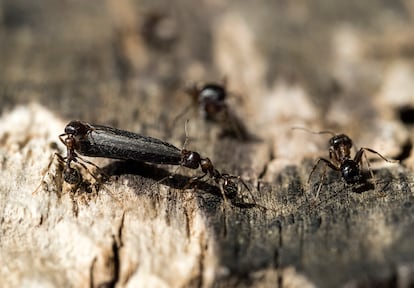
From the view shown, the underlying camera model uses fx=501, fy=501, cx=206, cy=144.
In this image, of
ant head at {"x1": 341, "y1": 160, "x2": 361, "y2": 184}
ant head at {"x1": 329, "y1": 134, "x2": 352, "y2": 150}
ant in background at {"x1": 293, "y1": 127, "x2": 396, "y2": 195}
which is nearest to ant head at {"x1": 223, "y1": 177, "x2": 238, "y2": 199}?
ant in background at {"x1": 293, "y1": 127, "x2": 396, "y2": 195}

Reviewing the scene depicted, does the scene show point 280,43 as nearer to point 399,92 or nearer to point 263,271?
point 399,92

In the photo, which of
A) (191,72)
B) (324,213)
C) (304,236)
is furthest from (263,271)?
(191,72)

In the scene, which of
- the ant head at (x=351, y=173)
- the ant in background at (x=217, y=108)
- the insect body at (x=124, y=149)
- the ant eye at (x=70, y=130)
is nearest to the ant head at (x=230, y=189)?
the insect body at (x=124, y=149)

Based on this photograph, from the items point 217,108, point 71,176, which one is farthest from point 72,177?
point 217,108

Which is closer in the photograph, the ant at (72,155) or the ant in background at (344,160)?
the ant at (72,155)

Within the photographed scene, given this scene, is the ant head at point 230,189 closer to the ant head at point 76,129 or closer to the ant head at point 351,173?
the ant head at point 351,173

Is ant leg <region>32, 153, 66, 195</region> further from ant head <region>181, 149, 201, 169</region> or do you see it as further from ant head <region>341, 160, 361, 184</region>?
ant head <region>341, 160, 361, 184</region>

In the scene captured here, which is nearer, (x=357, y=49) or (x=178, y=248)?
(x=178, y=248)
